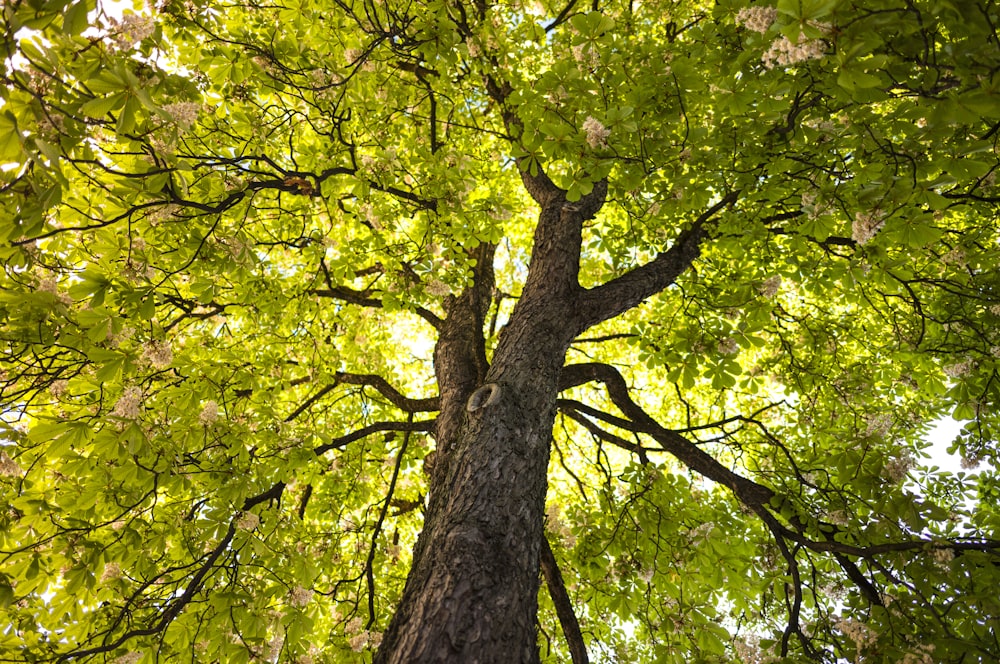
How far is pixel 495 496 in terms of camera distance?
2375mm

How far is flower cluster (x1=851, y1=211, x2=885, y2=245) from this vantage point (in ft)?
8.02

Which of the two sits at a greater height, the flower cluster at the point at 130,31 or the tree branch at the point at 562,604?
the flower cluster at the point at 130,31

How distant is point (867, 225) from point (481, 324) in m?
2.94

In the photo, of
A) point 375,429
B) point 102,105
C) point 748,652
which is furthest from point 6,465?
point 748,652

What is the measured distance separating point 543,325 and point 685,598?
9.15ft

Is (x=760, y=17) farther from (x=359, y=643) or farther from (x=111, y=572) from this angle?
(x=111, y=572)

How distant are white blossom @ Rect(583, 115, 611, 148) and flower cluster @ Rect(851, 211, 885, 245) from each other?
1.44 m

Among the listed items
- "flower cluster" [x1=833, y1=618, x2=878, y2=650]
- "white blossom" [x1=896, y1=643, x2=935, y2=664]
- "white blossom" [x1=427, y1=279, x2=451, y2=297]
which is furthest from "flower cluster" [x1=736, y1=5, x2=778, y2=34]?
"flower cluster" [x1=833, y1=618, x2=878, y2=650]

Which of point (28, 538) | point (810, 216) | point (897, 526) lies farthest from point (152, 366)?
point (897, 526)

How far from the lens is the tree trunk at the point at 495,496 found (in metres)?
1.83

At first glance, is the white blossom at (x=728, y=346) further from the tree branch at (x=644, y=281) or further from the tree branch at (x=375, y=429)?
the tree branch at (x=375, y=429)

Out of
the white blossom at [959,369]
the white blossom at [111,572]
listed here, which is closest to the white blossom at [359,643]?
the white blossom at [111,572]

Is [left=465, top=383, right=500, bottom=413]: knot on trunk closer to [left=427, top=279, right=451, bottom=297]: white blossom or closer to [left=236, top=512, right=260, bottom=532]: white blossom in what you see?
[left=427, top=279, right=451, bottom=297]: white blossom

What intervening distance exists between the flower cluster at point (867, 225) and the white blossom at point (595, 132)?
144 cm
